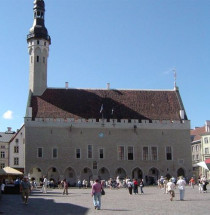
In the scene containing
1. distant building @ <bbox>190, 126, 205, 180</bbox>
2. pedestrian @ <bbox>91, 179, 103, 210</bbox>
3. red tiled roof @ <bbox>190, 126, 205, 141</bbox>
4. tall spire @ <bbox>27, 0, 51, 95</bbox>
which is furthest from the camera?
red tiled roof @ <bbox>190, 126, 205, 141</bbox>

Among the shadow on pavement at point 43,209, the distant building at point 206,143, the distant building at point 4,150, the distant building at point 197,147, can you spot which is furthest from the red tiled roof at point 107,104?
the shadow on pavement at point 43,209

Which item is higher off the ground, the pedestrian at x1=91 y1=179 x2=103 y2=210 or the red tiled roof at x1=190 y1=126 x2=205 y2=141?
the red tiled roof at x1=190 y1=126 x2=205 y2=141

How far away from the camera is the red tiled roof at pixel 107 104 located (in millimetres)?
48062

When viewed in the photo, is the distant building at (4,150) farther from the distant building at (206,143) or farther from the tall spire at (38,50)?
the distant building at (206,143)

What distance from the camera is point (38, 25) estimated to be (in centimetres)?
5225

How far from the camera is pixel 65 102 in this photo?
161 ft

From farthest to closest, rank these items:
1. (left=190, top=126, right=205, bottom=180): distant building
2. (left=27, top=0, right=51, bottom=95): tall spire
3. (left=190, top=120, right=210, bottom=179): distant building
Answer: (left=190, top=126, right=205, bottom=180): distant building → (left=190, top=120, right=210, bottom=179): distant building → (left=27, top=0, right=51, bottom=95): tall spire

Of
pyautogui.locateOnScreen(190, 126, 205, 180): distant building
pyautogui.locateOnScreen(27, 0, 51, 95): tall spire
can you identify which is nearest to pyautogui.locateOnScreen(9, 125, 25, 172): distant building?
pyautogui.locateOnScreen(27, 0, 51, 95): tall spire

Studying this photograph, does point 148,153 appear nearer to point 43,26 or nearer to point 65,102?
point 65,102

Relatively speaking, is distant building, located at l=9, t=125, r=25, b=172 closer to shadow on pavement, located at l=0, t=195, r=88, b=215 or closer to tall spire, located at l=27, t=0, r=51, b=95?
tall spire, located at l=27, t=0, r=51, b=95

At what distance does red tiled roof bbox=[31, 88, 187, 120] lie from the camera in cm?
4806

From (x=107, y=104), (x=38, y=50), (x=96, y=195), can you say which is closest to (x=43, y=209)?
(x=96, y=195)

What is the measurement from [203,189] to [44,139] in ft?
77.0

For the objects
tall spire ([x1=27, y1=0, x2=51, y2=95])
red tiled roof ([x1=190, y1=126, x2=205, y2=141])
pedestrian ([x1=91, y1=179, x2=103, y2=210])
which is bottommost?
pedestrian ([x1=91, y1=179, x2=103, y2=210])
